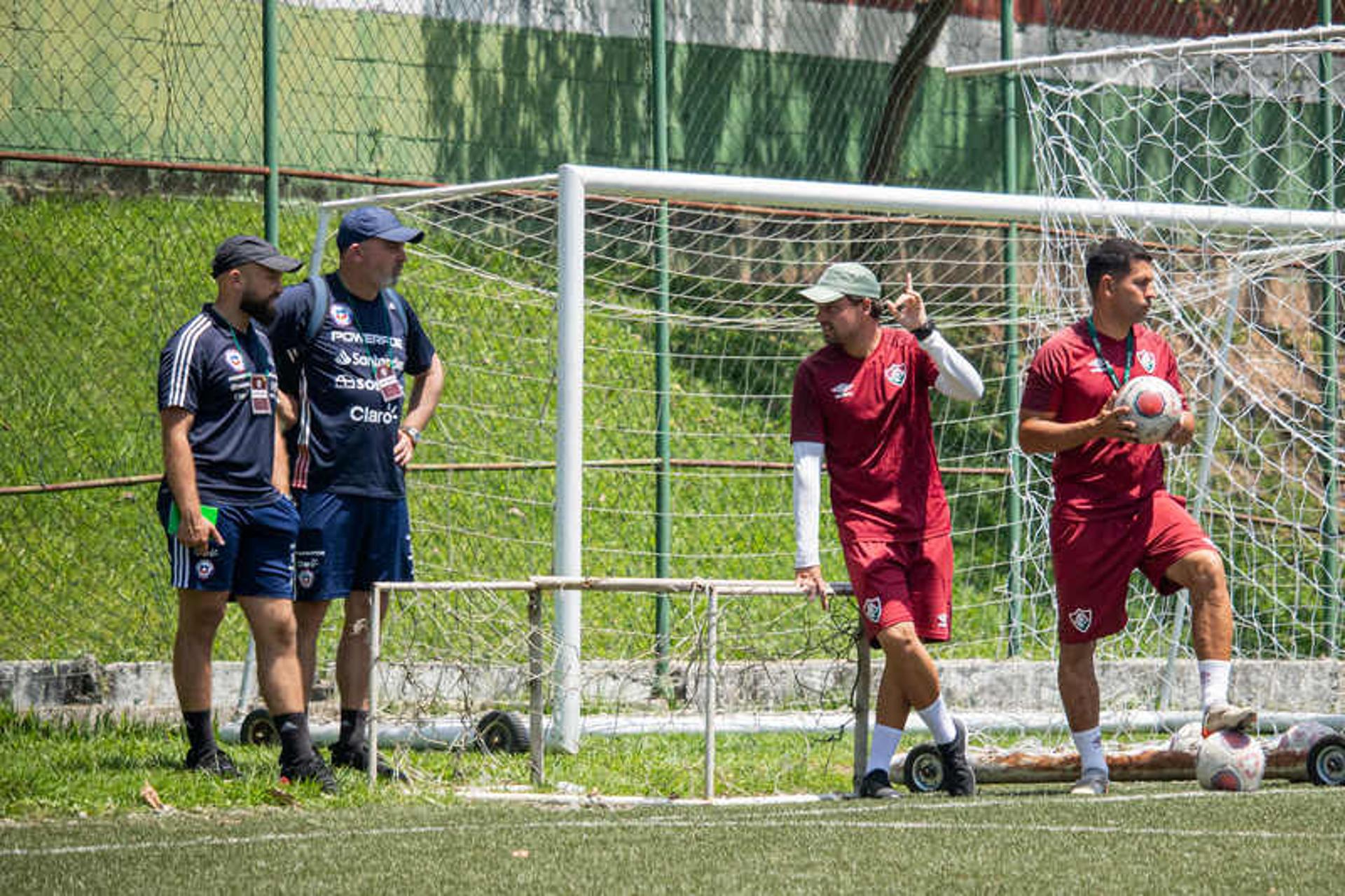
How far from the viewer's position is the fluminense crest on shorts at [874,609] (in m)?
7.65

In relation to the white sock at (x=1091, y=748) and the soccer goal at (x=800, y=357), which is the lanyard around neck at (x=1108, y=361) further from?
the soccer goal at (x=800, y=357)

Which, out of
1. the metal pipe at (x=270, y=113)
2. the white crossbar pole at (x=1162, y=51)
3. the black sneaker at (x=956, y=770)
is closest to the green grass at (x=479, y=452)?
the metal pipe at (x=270, y=113)

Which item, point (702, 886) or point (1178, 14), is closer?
point (702, 886)

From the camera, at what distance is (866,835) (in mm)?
6184

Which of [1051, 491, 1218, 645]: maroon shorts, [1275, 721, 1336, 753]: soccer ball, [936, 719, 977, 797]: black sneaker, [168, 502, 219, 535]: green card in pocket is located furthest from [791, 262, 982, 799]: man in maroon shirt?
[168, 502, 219, 535]: green card in pocket

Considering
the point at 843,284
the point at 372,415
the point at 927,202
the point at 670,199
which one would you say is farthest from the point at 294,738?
the point at 927,202

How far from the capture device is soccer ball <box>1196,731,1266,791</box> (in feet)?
23.9

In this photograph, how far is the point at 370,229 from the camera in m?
8.14

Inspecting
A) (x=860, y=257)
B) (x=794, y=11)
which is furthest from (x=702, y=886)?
(x=794, y=11)

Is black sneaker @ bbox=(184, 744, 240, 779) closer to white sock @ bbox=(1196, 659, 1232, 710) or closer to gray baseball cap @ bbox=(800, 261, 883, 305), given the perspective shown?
gray baseball cap @ bbox=(800, 261, 883, 305)

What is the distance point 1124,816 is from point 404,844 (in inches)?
92.7

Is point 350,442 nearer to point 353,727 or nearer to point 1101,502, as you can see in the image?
point 353,727

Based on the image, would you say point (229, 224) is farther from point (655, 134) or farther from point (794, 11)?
point (794, 11)

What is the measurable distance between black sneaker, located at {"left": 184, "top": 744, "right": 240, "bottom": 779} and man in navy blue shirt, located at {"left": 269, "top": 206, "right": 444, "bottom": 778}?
558 mm
